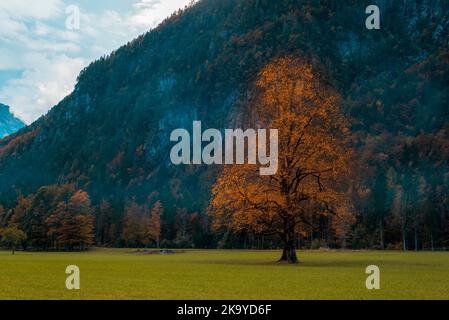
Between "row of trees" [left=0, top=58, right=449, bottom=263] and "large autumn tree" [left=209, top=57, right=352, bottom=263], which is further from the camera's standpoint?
"row of trees" [left=0, top=58, right=449, bottom=263]

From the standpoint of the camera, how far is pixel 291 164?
47312 mm

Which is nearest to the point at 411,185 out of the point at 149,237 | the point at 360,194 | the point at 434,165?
the point at 360,194

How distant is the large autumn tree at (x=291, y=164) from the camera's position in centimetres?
4619

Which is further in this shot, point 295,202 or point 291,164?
point 291,164

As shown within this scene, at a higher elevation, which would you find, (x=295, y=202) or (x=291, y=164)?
(x=291, y=164)

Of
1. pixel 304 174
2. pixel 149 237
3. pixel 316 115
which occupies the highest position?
pixel 316 115

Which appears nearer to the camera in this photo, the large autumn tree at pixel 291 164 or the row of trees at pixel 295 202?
the large autumn tree at pixel 291 164

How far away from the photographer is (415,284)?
2778cm

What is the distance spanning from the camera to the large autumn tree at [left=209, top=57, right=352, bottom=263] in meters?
46.2

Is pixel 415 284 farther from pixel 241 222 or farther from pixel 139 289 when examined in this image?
pixel 241 222

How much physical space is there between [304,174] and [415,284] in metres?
20.4

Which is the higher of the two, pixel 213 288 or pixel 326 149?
pixel 326 149

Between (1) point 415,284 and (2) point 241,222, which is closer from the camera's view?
(1) point 415,284
